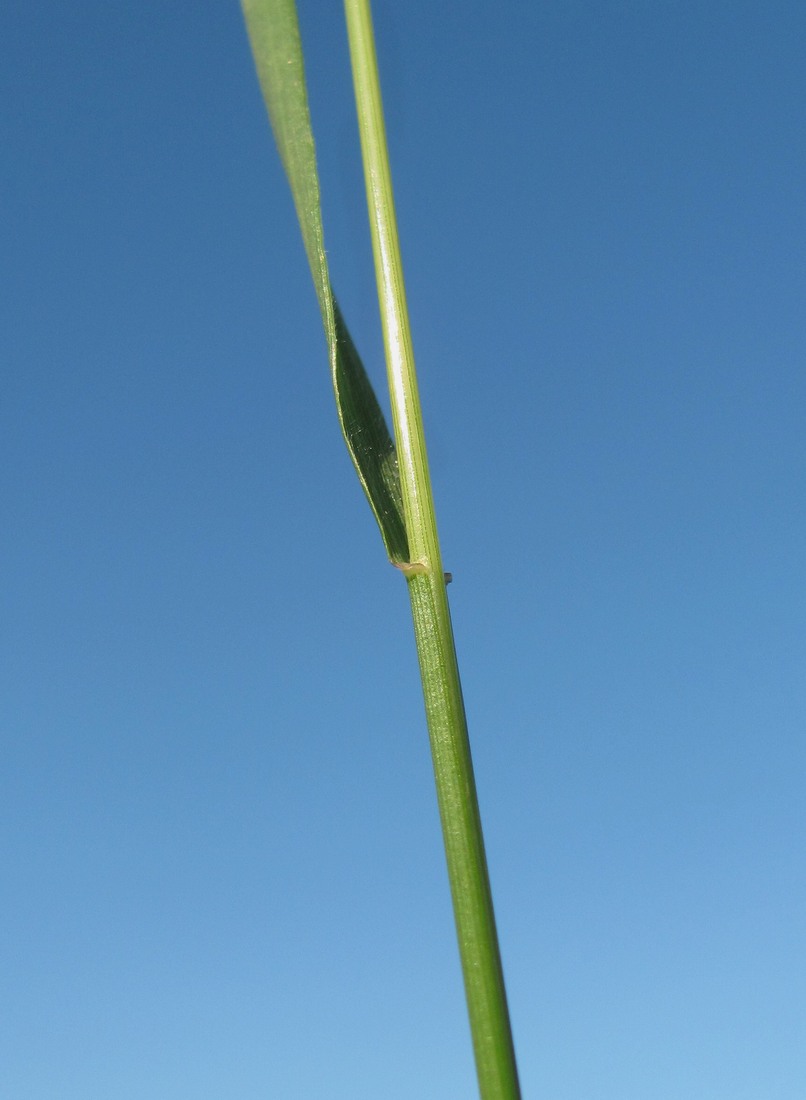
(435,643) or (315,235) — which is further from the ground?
(315,235)

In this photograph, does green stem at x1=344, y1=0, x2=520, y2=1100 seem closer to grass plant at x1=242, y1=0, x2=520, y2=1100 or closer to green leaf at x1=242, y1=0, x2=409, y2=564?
grass plant at x1=242, y1=0, x2=520, y2=1100

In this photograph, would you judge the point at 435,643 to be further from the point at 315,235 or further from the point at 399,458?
the point at 315,235

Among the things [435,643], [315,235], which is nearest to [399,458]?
[435,643]

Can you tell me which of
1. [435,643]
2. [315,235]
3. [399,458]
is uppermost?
[315,235]

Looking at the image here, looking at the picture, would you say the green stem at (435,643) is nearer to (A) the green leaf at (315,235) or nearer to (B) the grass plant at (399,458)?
(B) the grass plant at (399,458)

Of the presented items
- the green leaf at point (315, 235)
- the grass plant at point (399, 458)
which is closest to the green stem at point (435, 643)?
the grass plant at point (399, 458)

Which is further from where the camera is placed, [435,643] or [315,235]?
[315,235]

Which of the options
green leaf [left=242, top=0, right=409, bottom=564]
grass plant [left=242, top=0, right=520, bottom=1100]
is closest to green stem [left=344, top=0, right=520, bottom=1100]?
grass plant [left=242, top=0, right=520, bottom=1100]
